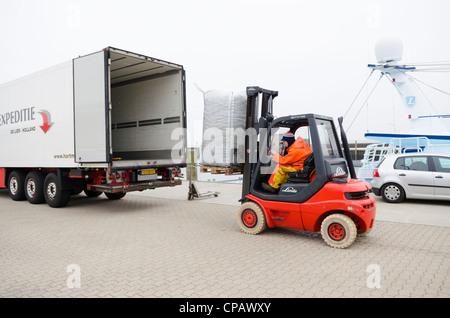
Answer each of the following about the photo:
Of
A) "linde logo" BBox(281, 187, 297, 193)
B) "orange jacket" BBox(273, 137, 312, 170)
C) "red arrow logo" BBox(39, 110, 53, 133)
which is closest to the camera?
"orange jacket" BBox(273, 137, 312, 170)

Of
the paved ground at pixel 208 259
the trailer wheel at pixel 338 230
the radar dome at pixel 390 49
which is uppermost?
the radar dome at pixel 390 49

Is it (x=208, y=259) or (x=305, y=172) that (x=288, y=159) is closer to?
(x=305, y=172)

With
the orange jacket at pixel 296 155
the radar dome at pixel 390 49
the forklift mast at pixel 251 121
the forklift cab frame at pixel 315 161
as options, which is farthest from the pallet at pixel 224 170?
the radar dome at pixel 390 49

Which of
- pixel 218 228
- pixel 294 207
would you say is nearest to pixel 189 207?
pixel 218 228

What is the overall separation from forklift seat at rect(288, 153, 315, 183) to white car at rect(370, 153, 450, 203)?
16.8 ft

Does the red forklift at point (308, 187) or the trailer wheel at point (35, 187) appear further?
the trailer wheel at point (35, 187)

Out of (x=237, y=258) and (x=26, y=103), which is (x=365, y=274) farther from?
(x=26, y=103)

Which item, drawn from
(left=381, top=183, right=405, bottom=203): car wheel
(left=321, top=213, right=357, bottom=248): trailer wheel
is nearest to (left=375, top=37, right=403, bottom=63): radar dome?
(left=381, top=183, right=405, bottom=203): car wheel

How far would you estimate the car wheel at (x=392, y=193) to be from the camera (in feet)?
30.1

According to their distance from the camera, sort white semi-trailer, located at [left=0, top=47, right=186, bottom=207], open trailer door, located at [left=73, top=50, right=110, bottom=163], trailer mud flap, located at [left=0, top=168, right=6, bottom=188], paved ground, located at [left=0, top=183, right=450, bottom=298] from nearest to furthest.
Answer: paved ground, located at [left=0, top=183, right=450, bottom=298] → open trailer door, located at [left=73, top=50, right=110, bottom=163] → white semi-trailer, located at [left=0, top=47, right=186, bottom=207] → trailer mud flap, located at [left=0, top=168, right=6, bottom=188]

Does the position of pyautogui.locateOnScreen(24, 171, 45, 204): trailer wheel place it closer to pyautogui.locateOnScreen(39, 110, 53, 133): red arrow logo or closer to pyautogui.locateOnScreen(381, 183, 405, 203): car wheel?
pyautogui.locateOnScreen(39, 110, 53, 133): red arrow logo

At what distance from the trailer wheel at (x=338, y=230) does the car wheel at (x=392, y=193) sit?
518 cm

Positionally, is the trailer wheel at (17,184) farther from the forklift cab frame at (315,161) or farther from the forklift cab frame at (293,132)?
the forklift cab frame at (315,161)

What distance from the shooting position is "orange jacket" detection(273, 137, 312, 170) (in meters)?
5.21
